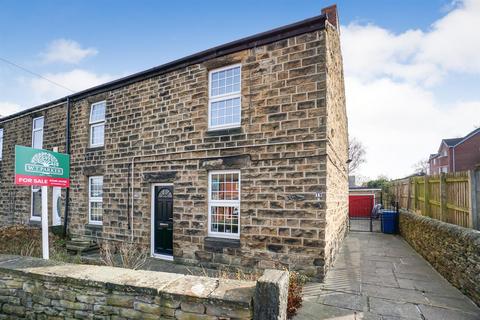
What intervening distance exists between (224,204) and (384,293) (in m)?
4.03

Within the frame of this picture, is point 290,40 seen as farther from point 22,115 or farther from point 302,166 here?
point 22,115

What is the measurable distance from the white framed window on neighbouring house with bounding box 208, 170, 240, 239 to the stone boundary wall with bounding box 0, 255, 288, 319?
3196 mm

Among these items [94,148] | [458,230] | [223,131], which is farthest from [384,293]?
[94,148]

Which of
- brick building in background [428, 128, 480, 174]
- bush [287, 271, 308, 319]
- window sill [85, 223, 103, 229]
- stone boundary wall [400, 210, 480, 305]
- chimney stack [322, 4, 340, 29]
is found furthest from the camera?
brick building in background [428, 128, 480, 174]

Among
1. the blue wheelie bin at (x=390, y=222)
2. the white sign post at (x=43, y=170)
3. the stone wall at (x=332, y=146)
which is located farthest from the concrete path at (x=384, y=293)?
the white sign post at (x=43, y=170)

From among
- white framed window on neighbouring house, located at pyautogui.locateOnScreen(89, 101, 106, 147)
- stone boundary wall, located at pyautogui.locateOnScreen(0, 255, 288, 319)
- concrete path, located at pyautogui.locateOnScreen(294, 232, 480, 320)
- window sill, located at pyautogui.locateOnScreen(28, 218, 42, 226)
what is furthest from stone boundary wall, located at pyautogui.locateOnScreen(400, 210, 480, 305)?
window sill, located at pyautogui.locateOnScreen(28, 218, 42, 226)

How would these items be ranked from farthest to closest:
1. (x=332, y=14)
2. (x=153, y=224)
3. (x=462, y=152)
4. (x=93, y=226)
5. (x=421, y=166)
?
(x=421, y=166)
(x=462, y=152)
(x=93, y=226)
(x=153, y=224)
(x=332, y=14)

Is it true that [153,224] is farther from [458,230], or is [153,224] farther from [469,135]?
[469,135]

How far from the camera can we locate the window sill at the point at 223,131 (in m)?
6.88

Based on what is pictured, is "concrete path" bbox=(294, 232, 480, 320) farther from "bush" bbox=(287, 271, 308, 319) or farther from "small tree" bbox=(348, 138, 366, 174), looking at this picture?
"small tree" bbox=(348, 138, 366, 174)

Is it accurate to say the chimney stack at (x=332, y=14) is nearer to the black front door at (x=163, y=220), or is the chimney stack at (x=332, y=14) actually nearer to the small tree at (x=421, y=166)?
the black front door at (x=163, y=220)

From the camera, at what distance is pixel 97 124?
10.0 metres

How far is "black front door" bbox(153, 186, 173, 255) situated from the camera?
8062mm

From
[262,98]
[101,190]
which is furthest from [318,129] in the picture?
[101,190]
